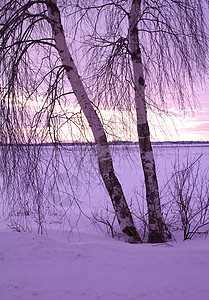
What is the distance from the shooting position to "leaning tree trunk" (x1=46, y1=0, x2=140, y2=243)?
12.2ft

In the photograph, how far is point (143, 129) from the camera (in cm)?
420

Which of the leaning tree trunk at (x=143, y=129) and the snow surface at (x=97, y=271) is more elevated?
the leaning tree trunk at (x=143, y=129)

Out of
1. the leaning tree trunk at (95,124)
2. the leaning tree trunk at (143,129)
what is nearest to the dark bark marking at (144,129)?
Answer: the leaning tree trunk at (143,129)

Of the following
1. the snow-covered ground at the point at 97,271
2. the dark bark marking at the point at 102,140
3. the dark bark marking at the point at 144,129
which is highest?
the dark bark marking at the point at 144,129

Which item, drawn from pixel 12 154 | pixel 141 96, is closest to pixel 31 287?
pixel 12 154

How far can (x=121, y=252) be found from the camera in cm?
304

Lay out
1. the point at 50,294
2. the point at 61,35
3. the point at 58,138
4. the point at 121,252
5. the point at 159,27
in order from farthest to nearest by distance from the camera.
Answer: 1. the point at 159,27
2. the point at 61,35
3. the point at 58,138
4. the point at 121,252
5. the point at 50,294

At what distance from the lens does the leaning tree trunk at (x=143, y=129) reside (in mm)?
4123

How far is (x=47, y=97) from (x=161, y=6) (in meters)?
2.43

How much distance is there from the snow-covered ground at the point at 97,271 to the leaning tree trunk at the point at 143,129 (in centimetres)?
100

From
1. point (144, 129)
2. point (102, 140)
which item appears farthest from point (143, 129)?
point (102, 140)

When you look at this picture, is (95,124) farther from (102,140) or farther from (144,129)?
(144,129)

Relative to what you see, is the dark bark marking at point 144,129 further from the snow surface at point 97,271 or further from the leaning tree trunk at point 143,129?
the snow surface at point 97,271

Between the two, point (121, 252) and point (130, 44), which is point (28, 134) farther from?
point (130, 44)
